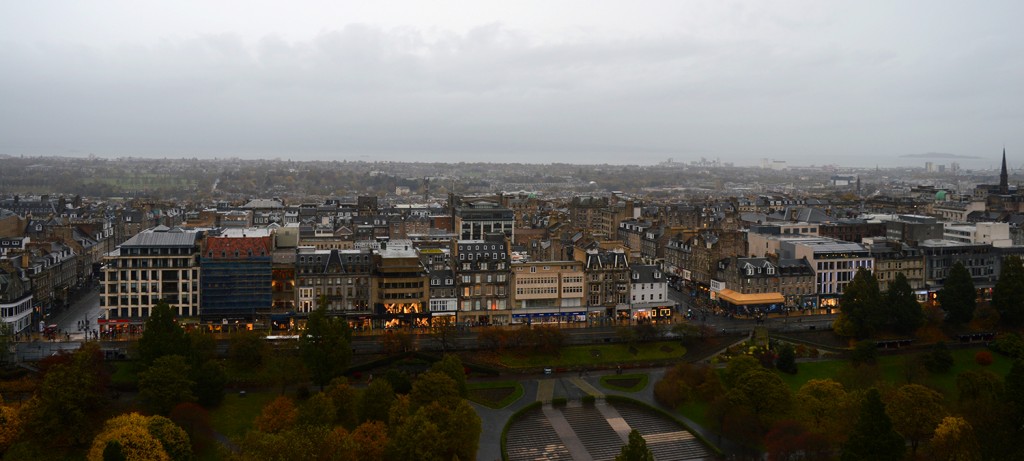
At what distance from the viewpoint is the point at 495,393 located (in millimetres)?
52281

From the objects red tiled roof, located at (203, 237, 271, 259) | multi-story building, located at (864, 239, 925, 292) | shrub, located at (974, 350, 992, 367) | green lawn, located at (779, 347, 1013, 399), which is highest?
red tiled roof, located at (203, 237, 271, 259)

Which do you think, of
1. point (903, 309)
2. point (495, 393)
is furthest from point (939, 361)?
point (495, 393)

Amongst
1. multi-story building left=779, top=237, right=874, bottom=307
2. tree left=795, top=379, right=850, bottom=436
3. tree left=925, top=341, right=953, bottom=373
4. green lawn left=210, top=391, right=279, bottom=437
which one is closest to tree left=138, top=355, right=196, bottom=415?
green lawn left=210, top=391, right=279, bottom=437

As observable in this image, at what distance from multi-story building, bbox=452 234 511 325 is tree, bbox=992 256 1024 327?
40.5 meters

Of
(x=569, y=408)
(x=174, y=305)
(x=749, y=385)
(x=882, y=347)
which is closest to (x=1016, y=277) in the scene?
(x=882, y=347)

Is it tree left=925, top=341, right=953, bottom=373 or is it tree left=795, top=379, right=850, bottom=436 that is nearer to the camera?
tree left=795, top=379, right=850, bottom=436

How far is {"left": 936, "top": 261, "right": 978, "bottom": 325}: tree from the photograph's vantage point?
65.8m

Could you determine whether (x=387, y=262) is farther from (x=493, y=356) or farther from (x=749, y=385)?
(x=749, y=385)

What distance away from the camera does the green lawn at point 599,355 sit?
5766 cm

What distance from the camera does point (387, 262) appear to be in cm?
6462

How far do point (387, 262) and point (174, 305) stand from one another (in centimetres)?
1666

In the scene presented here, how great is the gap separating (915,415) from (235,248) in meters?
48.4

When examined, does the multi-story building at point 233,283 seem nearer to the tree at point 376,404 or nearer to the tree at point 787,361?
the tree at point 376,404

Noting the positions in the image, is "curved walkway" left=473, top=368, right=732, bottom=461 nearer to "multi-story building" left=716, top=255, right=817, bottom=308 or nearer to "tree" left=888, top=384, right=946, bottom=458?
"tree" left=888, top=384, right=946, bottom=458
